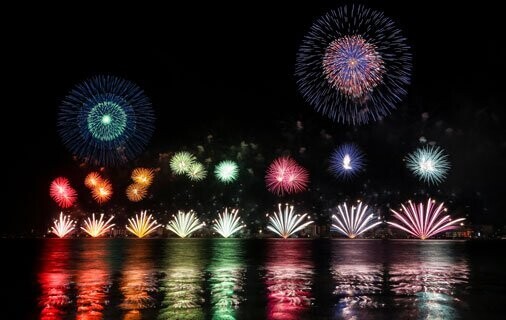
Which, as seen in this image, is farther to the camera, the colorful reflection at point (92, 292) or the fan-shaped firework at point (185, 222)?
the fan-shaped firework at point (185, 222)

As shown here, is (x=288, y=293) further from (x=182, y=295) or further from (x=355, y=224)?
(x=355, y=224)

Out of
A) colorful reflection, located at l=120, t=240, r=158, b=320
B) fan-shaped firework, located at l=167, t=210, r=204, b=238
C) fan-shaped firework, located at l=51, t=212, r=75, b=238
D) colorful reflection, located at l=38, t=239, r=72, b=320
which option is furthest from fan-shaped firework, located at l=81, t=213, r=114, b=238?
colorful reflection, located at l=120, t=240, r=158, b=320

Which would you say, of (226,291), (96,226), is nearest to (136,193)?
(96,226)

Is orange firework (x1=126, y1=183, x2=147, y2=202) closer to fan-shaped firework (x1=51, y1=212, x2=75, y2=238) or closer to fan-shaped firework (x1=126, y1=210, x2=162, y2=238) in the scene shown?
fan-shaped firework (x1=126, y1=210, x2=162, y2=238)

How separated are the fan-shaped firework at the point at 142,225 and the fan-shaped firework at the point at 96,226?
478 cm

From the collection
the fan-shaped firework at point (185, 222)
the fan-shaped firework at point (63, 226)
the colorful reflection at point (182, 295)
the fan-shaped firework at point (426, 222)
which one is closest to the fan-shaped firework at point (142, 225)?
the fan-shaped firework at point (185, 222)

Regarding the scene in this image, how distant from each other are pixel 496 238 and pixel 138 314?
93.0m

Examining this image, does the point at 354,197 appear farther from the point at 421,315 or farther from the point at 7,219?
the point at 421,315

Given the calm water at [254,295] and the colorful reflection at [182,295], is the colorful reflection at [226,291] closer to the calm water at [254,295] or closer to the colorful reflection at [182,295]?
the calm water at [254,295]

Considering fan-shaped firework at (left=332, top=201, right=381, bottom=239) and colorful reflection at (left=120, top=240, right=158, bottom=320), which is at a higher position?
fan-shaped firework at (left=332, top=201, right=381, bottom=239)

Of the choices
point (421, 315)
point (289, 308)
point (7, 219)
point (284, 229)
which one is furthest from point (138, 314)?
point (7, 219)

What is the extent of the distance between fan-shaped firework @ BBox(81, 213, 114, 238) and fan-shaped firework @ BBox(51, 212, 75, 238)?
332cm

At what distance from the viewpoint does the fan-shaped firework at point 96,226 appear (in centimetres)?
10469

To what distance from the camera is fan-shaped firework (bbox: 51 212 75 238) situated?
10544 cm
